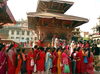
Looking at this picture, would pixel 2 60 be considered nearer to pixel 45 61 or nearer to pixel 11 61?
pixel 11 61

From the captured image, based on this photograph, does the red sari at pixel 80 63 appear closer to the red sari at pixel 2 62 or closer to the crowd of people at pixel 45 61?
the crowd of people at pixel 45 61

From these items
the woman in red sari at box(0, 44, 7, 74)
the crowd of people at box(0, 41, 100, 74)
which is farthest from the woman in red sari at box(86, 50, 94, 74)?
the woman in red sari at box(0, 44, 7, 74)

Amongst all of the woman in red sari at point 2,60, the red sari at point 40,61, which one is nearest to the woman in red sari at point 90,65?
the red sari at point 40,61

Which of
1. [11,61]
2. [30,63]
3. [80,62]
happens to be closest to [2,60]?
[11,61]

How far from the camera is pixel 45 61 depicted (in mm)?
9609

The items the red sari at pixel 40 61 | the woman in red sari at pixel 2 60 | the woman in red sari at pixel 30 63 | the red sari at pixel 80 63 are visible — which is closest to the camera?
the woman in red sari at pixel 2 60

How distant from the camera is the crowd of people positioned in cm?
787

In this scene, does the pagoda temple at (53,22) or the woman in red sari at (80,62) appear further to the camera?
the pagoda temple at (53,22)

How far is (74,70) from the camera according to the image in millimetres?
10250

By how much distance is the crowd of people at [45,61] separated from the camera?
25.8 ft

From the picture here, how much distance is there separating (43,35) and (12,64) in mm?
9706

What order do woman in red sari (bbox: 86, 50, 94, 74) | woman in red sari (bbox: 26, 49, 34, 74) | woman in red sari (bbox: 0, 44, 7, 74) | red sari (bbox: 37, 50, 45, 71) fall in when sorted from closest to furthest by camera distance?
woman in red sari (bbox: 0, 44, 7, 74), woman in red sari (bbox: 26, 49, 34, 74), red sari (bbox: 37, 50, 45, 71), woman in red sari (bbox: 86, 50, 94, 74)

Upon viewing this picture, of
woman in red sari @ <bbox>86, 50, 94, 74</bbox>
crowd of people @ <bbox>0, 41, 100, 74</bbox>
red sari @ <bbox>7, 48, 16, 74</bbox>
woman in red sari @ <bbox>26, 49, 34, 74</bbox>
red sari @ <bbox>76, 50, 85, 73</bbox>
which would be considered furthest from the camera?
woman in red sari @ <bbox>86, 50, 94, 74</bbox>

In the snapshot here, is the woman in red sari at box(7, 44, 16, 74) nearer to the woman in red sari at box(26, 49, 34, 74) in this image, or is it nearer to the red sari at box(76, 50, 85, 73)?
the woman in red sari at box(26, 49, 34, 74)
